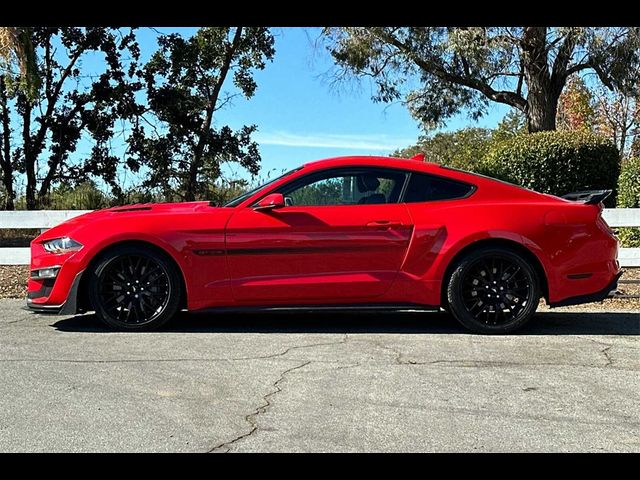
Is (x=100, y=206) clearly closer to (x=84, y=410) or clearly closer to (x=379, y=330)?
(x=379, y=330)

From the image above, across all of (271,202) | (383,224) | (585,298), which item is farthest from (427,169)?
(585,298)

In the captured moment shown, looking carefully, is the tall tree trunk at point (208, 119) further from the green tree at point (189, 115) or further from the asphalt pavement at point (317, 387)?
the asphalt pavement at point (317, 387)

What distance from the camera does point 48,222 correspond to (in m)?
9.23

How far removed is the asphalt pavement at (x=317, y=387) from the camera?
3.66 metres

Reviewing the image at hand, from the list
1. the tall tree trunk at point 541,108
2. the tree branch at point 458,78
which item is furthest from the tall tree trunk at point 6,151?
the tall tree trunk at point 541,108

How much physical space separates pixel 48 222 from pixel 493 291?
5902mm

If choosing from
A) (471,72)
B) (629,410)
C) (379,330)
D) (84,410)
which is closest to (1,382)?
(84,410)

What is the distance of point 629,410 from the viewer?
4172 mm

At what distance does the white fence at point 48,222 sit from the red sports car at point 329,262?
121 inches

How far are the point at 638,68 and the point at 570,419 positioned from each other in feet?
40.2

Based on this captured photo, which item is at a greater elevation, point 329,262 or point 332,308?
point 329,262

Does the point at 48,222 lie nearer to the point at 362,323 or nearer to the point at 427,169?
the point at 362,323

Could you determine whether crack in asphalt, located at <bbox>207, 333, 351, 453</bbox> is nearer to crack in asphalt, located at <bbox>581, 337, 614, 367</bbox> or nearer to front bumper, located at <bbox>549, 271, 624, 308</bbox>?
crack in asphalt, located at <bbox>581, 337, 614, 367</bbox>

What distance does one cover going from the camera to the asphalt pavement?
144 inches
